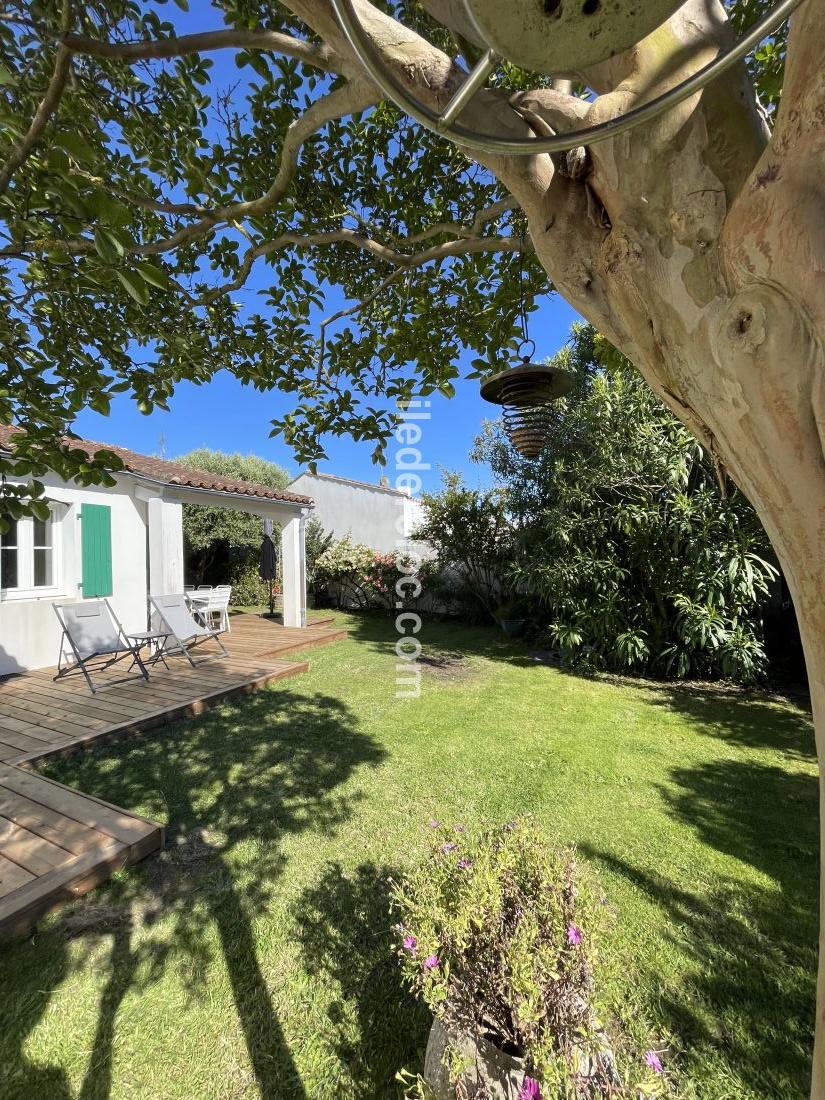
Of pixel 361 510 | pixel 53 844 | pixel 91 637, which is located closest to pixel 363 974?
pixel 53 844

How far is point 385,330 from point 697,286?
377cm

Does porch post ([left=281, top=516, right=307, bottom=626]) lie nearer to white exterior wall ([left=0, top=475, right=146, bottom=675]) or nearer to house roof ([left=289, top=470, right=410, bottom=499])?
white exterior wall ([left=0, top=475, right=146, bottom=675])

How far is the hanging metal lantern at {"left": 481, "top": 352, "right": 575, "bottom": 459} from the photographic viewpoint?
7.54ft

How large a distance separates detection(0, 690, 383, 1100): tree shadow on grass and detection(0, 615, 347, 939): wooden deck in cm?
15

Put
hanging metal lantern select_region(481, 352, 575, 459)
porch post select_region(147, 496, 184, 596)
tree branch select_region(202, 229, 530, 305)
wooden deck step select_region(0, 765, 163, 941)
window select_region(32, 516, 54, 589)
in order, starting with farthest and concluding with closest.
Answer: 1. porch post select_region(147, 496, 184, 596)
2. window select_region(32, 516, 54, 589)
3. tree branch select_region(202, 229, 530, 305)
4. wooden deck step select_region(0, 765, 163, 941)
5. hanging metal lantern select_region(481, 352, 575, 459)

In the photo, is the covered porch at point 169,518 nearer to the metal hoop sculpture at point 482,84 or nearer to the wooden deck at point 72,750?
the wooden deck at point 72,750

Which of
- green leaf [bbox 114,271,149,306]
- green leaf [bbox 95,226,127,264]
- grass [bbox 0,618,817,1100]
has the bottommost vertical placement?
grass [bbox 0,618,817,1100]

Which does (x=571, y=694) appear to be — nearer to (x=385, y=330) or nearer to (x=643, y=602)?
(x=643, y=602)

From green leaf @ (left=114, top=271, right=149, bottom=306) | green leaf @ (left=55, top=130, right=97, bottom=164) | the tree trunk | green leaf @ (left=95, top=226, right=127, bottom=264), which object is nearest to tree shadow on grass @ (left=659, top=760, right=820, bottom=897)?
the tree trunk

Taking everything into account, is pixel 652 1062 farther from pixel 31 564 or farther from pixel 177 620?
pixel 31 564

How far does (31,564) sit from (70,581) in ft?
1.87

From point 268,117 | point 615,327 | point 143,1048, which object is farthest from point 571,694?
point 268,117

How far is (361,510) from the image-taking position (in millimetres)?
18484

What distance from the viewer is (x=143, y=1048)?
1.83 meters
